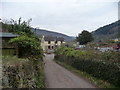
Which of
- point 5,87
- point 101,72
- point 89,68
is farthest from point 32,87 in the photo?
point 89,68

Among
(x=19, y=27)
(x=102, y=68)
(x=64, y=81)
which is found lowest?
(x=64, y=81)

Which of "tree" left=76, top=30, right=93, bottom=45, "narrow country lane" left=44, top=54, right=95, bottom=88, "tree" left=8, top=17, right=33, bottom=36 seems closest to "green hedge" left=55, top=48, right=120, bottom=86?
"narrow country lane" left=44, top=54, right=95, bottom=88

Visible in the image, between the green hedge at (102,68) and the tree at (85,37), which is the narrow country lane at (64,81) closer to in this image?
the green hedge at (102,68)

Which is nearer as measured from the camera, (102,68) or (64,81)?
(64,81)

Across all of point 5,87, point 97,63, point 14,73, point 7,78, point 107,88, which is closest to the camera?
point 5,87

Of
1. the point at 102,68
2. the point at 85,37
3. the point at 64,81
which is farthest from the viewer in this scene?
the point at 85,37

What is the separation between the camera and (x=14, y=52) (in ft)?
29.8

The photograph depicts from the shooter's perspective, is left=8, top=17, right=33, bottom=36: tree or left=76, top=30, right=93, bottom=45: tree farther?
left=76, top=30, right=93, bottom=45: tree

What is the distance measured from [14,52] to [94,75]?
6363 millimetres

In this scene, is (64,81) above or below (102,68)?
below

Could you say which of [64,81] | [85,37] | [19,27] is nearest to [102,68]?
[64,81]

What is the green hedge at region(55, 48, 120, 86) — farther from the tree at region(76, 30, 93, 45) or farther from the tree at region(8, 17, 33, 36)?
the tree at region(76, 30, 93, 45)

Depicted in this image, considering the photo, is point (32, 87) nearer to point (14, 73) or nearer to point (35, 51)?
point (14, 73)

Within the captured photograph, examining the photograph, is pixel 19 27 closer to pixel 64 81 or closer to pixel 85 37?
pixel 64 81
